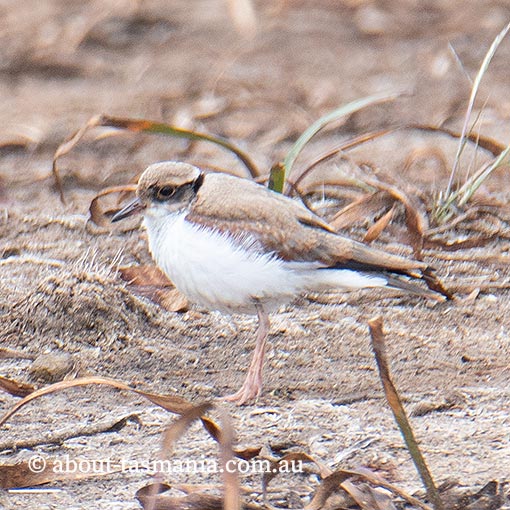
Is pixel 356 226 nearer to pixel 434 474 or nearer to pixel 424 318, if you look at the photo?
pixel 424 318

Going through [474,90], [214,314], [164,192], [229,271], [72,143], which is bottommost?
[214,314]

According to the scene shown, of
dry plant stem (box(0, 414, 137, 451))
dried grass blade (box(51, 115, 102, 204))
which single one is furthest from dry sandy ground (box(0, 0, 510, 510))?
dried grass blade (box(51, 115, 102, 204))

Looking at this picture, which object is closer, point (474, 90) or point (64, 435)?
point (64, 435)

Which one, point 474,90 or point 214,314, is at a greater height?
point 474,90

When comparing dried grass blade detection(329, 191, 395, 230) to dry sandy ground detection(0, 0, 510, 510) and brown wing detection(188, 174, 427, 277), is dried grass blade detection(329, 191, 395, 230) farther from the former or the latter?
brown wing detection(188, 174, 427, 277)

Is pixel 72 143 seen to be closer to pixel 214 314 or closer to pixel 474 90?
pixel 214 314

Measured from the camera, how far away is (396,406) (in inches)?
115

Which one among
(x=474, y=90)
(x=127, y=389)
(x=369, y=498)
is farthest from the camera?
(x=474, y=90)

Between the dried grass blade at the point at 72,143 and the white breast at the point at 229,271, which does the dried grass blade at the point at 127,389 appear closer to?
the white breast at the point at 229,271

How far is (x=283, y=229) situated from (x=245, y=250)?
7.1 inches

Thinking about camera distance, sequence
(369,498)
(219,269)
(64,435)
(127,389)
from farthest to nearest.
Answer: (219,269) < (64,435) < (127,389) < (369,498)

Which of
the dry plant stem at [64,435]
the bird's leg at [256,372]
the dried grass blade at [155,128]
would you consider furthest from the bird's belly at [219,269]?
the dried grass blade at [155,128]

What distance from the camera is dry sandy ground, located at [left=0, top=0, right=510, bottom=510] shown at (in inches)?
145

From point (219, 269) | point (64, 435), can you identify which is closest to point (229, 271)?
point (219, 269)
